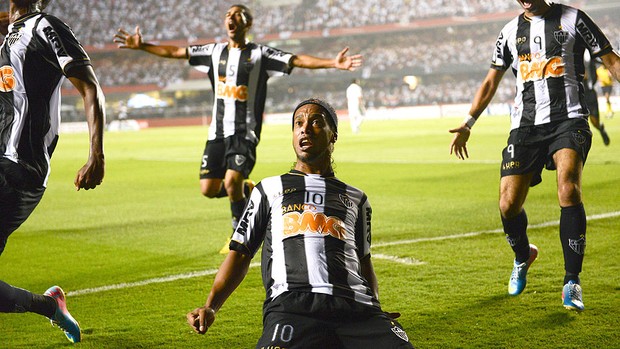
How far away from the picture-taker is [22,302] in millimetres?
Result: 4684

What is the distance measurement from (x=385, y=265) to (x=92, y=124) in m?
3.30

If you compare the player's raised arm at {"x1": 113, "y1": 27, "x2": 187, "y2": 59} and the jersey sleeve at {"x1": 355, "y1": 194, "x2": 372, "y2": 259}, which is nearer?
the jersey sleeve at {"x1": 355, "y1": 194, "x2": 372, "y2": 259}

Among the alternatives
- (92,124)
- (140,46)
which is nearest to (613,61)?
(92,124)

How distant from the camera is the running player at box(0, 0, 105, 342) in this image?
14.3ft

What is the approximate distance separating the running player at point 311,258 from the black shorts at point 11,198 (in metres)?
1.46

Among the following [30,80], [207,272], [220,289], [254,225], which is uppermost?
[30,80]

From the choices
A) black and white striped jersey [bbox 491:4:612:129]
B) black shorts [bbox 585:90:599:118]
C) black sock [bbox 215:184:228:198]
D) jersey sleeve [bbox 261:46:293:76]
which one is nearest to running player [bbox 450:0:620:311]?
black and white striped jersey [bbox 491:4:612:129]

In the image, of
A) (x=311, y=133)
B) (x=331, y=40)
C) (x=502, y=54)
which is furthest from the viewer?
(x=331, y=40)

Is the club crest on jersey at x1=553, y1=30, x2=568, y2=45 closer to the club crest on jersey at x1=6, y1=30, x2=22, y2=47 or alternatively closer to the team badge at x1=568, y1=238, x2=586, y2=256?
the team badge at x1=568, y1=238, x2=586, y2=256

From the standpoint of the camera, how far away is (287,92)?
2495 inches

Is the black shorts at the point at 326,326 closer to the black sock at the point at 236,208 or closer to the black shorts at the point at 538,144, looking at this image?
the black shorts at the point at 538,144

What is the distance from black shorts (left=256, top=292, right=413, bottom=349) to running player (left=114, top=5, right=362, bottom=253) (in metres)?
4.87

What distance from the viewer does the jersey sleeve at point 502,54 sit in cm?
600

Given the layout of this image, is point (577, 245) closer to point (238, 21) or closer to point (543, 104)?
point (543, 104)
